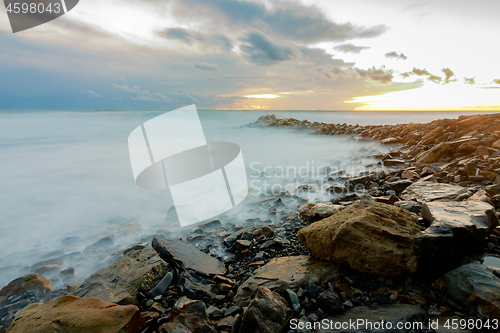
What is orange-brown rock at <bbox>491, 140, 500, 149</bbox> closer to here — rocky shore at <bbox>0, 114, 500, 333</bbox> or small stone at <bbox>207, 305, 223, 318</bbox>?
rocky shore at <bbox>0, 114, 500, 333</bbox>

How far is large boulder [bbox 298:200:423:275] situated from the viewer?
1.79m

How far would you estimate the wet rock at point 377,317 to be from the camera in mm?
1461

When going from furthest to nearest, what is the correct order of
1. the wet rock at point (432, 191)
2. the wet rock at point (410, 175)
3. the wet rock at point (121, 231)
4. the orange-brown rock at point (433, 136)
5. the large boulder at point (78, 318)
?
the orange-brown rock at point (433, 136)
the wet rock at point (410, 175)
the wet rock at point (121, 231)
the wet rock at point (432, 191)
the large boulder at point (78, 318)

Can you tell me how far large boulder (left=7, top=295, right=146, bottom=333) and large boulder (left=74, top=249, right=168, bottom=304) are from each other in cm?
39

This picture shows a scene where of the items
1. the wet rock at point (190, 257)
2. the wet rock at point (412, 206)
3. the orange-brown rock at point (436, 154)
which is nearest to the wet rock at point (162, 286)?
the wet rock at point (190, 257)

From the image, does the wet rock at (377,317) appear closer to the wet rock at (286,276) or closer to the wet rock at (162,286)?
the wet rock at (286,276)

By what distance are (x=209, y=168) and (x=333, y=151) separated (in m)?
5.89

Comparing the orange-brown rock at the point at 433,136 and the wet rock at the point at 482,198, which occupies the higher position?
the orange-brown rock at the point at 433,136

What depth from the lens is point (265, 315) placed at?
1.51 m

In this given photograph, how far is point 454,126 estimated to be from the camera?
796cm

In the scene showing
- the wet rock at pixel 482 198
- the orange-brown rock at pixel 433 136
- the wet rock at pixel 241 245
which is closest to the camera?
the wet rock at pixel 482 198

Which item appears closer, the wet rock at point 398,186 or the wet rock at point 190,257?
the wet rock at point 190,257

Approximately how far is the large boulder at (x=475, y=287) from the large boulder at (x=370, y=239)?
24 centimetres

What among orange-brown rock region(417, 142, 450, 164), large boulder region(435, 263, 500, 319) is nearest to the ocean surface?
orange-brown rock region(417, 142, 450, 164)
